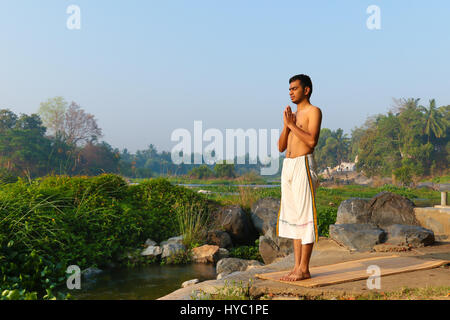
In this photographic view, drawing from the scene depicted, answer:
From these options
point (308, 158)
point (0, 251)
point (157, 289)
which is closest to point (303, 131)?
point (308, 158)

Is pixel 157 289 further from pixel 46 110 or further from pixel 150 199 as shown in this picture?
pixel 46 110

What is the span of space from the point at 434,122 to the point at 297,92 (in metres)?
43.7

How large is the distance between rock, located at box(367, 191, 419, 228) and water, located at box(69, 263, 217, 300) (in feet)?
10.9

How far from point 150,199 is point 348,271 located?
5535 mm

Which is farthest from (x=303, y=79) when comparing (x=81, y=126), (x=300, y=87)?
(x=81, y=126)

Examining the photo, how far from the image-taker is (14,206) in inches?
264

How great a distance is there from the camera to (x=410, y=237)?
6.54m

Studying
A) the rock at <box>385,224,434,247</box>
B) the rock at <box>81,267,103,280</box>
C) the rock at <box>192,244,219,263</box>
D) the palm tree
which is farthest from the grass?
the palm tree

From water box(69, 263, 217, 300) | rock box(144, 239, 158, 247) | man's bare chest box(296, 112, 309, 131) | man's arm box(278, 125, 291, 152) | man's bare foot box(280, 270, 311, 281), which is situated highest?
man's bare chest box(296, 112, 309, 131)

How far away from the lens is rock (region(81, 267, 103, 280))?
672cm

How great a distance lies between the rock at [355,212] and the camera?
26.6ft

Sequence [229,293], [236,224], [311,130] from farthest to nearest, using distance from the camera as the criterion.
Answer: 1. [236,224]
2. [311,130]
3. [229,293]

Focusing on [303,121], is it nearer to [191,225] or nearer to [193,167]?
[191,225]

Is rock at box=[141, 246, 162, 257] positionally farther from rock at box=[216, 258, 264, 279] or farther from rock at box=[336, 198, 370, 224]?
rock at box=[336, 198, 370, 224]
